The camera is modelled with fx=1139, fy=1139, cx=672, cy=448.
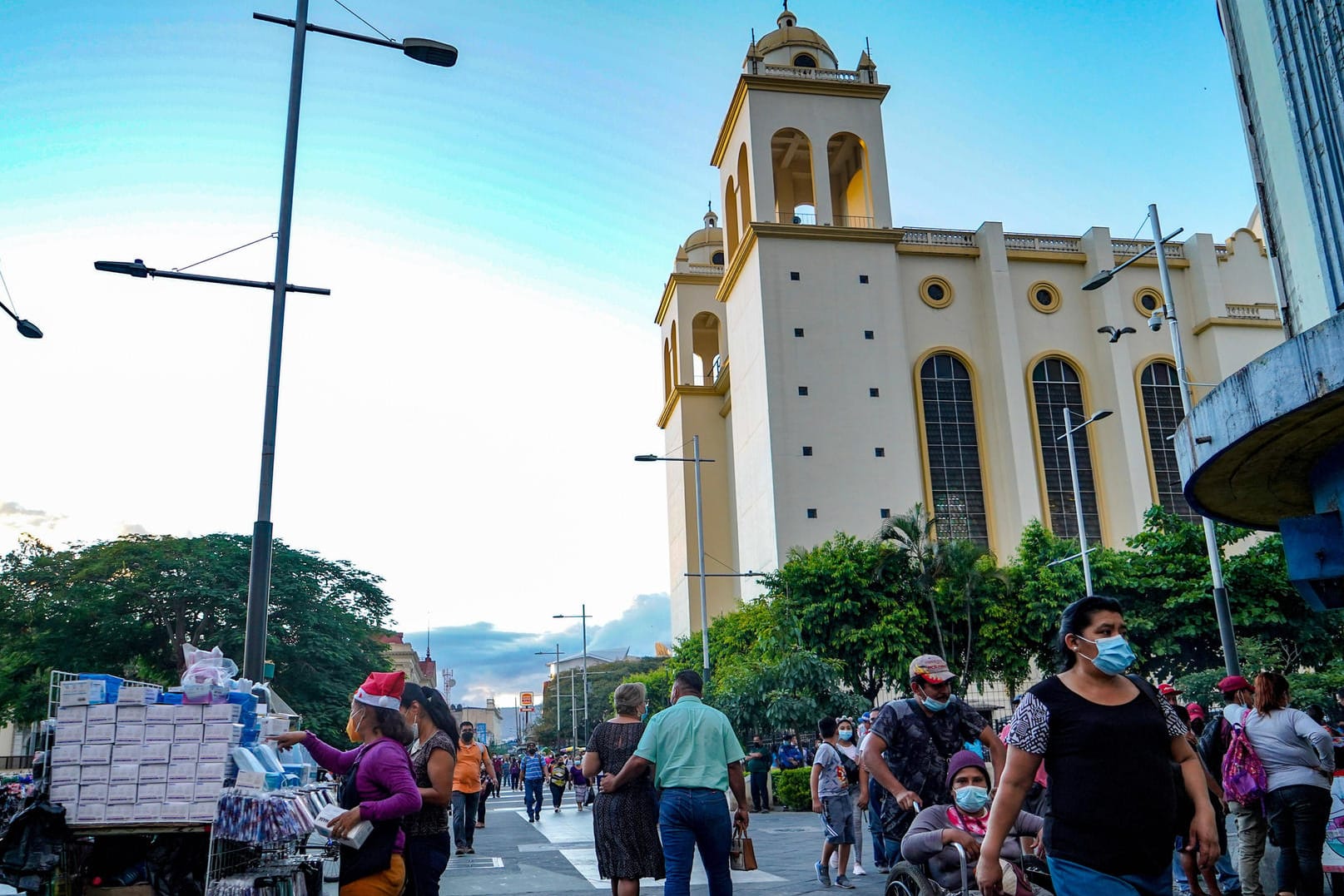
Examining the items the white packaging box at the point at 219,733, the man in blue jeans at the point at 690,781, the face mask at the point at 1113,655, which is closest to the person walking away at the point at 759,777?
the man in blue jeans at the point at 690,781

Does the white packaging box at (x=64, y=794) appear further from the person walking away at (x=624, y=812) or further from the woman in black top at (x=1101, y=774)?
the woman in black top at (x=1101, y=774)

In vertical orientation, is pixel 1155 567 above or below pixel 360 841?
above

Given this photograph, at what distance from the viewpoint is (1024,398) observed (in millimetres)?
46219

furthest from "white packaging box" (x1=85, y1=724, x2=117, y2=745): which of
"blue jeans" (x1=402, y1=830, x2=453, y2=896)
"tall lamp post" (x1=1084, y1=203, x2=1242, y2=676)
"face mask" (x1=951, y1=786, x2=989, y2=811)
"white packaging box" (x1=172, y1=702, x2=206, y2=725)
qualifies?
"tall lamp post" (x1=1084, y1=203, x2=1242, y2=676)

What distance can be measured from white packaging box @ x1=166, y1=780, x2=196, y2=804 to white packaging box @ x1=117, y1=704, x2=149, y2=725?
1.41ft

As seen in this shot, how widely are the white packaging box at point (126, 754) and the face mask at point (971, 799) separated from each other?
4649 mm

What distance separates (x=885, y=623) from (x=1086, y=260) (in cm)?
2404

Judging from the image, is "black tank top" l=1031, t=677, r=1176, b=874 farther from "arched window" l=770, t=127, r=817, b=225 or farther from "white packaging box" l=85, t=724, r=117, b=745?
"arched window" l=770, t=127, r=817, b=225

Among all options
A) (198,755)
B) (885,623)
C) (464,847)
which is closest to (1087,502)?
(885,623)

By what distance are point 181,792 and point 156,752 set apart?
282 millimetres

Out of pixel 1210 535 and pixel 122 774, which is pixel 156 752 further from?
pixel 1210 535

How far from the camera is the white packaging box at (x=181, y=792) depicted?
6.57m

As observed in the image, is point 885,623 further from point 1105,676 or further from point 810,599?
point 1105,676

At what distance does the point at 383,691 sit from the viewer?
231 inches
